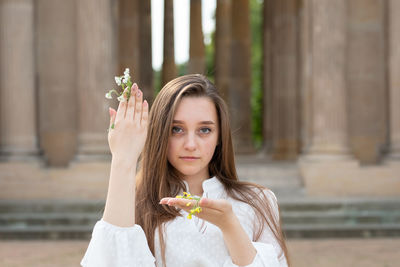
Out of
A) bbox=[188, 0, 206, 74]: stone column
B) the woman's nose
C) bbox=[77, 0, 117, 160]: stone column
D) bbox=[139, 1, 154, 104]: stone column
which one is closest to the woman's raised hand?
the woman's nose

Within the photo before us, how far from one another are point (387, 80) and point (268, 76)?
19453mm

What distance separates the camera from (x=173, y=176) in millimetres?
5242

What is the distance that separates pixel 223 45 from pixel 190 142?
133 feet

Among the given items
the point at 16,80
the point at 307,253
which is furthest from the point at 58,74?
the point at 307,253

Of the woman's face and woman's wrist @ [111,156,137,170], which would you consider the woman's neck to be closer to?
the woman's face

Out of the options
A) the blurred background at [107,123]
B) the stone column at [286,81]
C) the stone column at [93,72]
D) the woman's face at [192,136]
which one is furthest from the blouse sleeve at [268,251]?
the stone column at [286,81]

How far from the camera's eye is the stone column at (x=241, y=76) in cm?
4484

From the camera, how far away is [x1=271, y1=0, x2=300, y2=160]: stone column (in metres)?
41.9

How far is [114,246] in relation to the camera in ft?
13.9

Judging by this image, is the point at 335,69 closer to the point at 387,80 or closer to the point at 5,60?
the point at 387,80

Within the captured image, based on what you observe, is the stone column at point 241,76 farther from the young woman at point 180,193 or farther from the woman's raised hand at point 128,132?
the woman's raised hand at point 128,132

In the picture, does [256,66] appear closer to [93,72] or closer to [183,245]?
[93,72]

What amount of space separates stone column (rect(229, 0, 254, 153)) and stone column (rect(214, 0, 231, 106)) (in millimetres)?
508

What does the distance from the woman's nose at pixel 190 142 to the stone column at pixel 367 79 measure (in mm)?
23987
